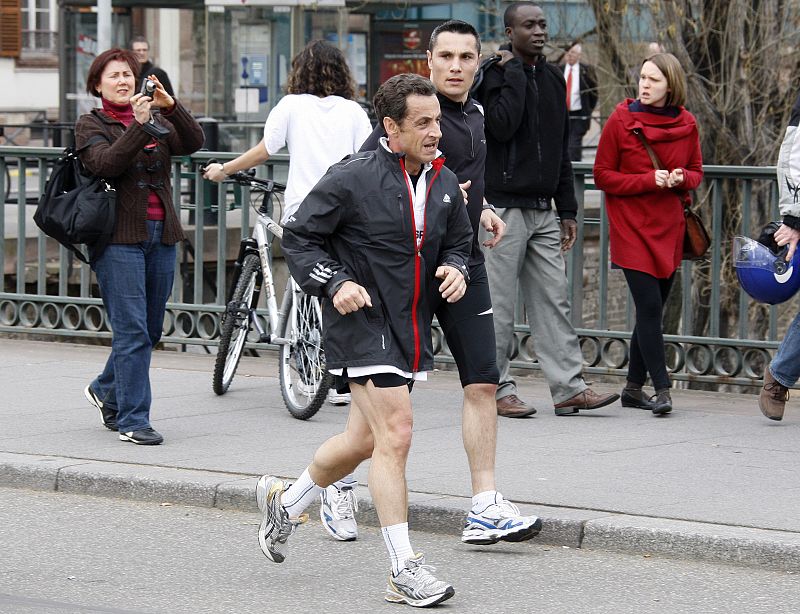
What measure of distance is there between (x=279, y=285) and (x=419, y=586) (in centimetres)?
481

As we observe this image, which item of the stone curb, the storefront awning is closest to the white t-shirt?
the stone curb

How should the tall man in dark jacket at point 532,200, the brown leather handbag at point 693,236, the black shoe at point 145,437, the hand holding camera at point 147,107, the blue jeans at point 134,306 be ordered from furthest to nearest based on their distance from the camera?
the brown leather handbag at point 693,236
the tall man in dark jacket at point 532,200
the black shoe at point 145,437
the blue jeans at point 134,306
the hand holding camera at point 147,107

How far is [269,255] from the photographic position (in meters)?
9.21

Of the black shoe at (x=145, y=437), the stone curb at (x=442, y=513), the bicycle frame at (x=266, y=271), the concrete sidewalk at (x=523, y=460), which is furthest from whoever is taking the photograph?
the bicycle frame at (x=266, y=271)

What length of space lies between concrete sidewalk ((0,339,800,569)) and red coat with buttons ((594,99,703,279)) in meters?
0.89

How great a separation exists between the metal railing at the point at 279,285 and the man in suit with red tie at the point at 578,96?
227 inches

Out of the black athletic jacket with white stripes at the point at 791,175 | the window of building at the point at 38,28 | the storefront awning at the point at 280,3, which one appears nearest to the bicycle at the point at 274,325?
the black athletic jacket with white stripes at the point at 791,175

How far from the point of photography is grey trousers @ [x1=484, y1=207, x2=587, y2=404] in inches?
338

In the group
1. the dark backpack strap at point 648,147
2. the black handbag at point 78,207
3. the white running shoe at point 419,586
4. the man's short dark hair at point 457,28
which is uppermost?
the man's short dark hair at point 457,28

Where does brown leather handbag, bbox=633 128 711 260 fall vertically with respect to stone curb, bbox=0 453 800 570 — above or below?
above

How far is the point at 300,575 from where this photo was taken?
5.91 metres

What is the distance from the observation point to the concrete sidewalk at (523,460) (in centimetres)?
629

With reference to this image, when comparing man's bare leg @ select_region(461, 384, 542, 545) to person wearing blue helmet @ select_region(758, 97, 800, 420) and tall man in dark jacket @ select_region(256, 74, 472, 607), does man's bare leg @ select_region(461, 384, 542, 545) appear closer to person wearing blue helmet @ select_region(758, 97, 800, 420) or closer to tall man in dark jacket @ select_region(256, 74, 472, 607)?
tall man in dark jacket @ select_region(256, 74, 472, 607)

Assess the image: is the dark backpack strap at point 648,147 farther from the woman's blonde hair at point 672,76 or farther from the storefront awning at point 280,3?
the storefront awning at point 280,3
